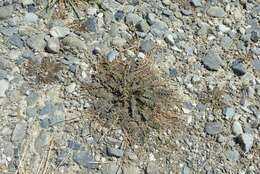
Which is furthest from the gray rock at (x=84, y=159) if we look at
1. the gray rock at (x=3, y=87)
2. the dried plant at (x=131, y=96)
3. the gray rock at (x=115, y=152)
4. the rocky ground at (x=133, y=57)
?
the gray rock at (x=3, y=87)

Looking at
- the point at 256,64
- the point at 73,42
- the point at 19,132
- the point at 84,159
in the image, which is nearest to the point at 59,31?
the point at 73,42

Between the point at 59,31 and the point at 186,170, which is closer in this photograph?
the point at 186,170

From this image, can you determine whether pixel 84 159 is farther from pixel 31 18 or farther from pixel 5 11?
pixel 5 11

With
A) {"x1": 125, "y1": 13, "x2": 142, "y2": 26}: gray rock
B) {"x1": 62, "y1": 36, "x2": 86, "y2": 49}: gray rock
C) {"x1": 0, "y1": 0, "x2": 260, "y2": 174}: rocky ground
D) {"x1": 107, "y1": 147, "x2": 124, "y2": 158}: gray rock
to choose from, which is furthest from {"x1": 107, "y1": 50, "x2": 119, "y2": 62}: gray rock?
{"x1": 107, "y1": 147, "x2": 124, "y2": 158}: gray rock

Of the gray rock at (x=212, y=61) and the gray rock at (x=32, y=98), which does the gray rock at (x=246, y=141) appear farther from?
the gray rock at (x=32, y=98)

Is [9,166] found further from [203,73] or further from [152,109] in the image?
[203,73]
